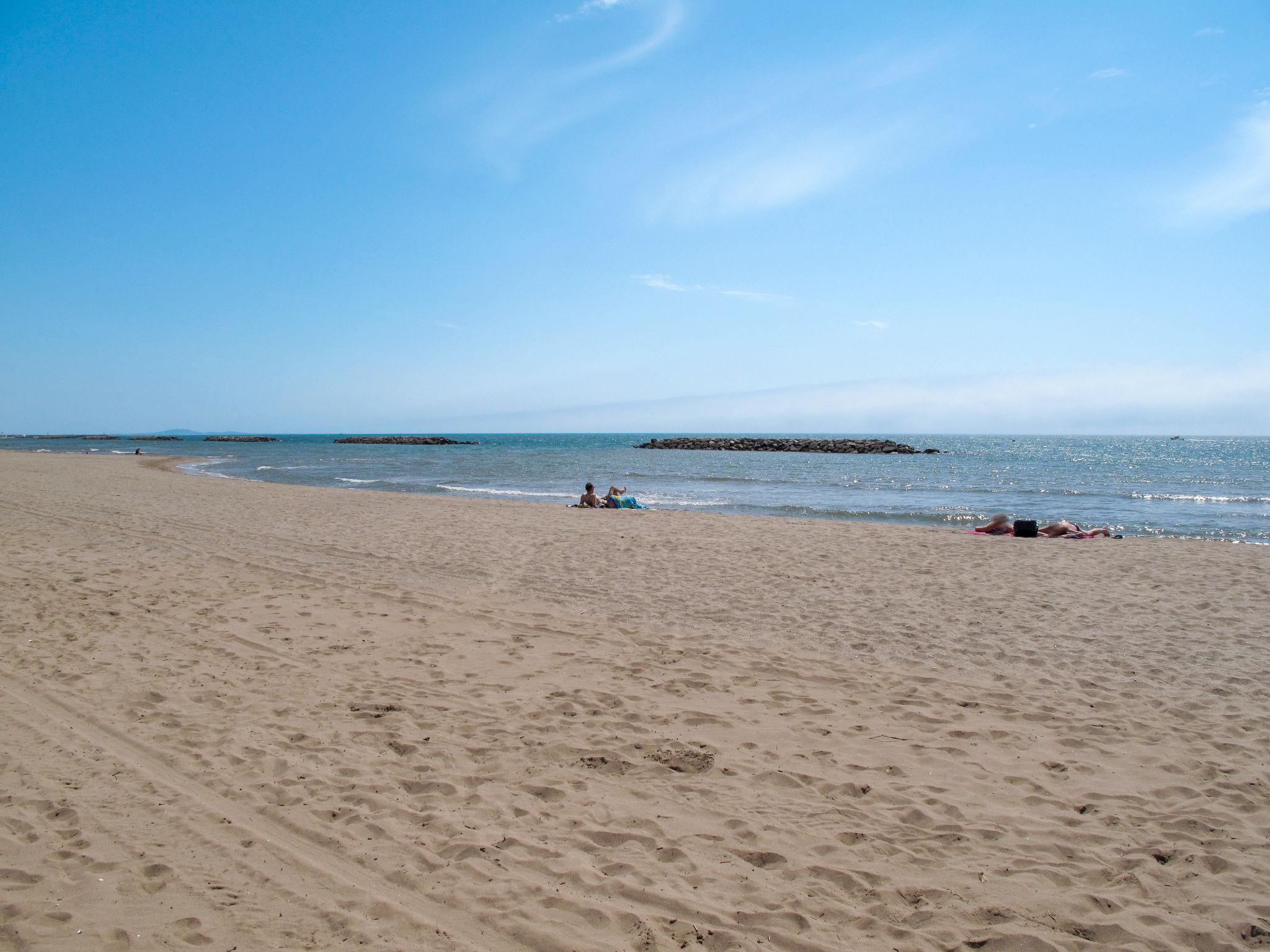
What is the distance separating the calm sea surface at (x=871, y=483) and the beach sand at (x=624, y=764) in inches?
571

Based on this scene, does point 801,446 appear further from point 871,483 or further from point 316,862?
point 316,862

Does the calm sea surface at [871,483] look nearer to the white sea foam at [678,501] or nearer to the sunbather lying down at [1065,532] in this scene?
the white sea foam at [678,501]

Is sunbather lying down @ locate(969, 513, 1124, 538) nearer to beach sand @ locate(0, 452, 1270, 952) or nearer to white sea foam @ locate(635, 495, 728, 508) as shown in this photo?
beach sand @ locate(0, 452, 1270, 952)

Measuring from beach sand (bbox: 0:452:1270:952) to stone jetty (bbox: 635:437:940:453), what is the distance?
70127 mm

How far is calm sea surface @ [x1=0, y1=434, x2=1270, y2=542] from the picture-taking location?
22781mm

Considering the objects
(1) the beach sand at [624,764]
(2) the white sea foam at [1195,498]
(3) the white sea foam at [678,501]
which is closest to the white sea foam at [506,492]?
(3) the white sea foam at [678,501]

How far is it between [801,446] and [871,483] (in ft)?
158

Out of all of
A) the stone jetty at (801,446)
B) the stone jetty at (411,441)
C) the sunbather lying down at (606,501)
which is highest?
the stone jetty at (411,441)

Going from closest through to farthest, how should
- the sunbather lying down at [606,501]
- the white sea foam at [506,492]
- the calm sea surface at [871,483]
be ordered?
the sunbather lying down at [606,501] < the calm sea surface at [871,483] < the white sea foam at [506,492]

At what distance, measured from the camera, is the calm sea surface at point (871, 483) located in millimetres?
22781

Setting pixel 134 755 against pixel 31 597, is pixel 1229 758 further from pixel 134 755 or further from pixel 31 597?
pixel 31 597

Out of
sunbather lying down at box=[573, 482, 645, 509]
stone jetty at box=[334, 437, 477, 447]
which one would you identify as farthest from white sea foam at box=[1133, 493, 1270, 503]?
stone jetty at box=[334, 437, 477, 447]

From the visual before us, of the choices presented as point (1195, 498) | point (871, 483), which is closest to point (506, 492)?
point (871, 483)

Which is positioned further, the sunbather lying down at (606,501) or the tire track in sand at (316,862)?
the sunbather lying down at (606,501)
